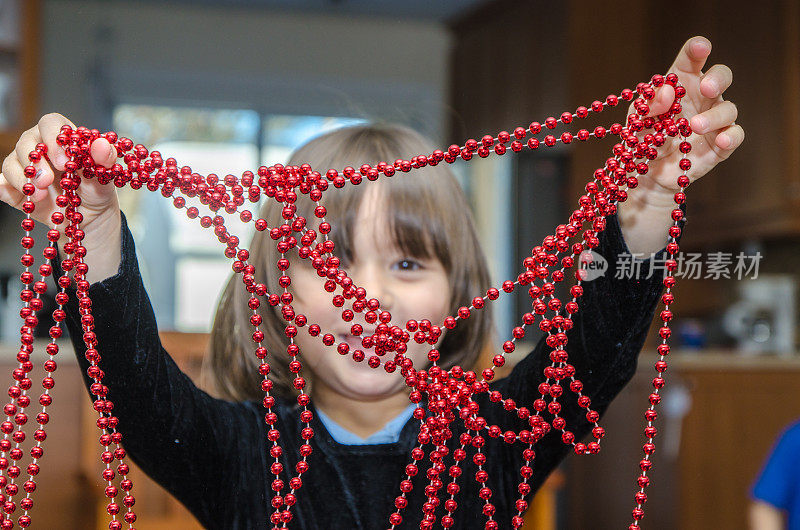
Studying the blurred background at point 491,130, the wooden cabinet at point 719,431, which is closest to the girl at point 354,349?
the blurred background at point 491,130

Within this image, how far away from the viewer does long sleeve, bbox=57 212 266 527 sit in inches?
17.9

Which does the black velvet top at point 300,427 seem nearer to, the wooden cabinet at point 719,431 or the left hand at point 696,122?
the left hand at point 696,122

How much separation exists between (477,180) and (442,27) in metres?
0.59

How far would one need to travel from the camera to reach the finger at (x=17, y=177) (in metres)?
0.42

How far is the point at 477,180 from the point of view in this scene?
3039 millimetres

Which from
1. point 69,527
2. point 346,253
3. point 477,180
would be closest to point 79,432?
point 69,527

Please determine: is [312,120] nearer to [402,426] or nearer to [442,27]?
[442,27]

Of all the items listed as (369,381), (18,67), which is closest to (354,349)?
(369,381)

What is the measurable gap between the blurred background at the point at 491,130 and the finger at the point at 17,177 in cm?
38

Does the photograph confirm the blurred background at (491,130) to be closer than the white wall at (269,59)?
Yes

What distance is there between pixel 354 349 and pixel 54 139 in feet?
0.75

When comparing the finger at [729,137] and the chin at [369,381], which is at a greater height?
the finger at [729,137]

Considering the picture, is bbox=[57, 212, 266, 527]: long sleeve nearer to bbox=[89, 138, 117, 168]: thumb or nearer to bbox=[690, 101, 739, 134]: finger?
bbox=[89, 138, 117, 168]: thumb

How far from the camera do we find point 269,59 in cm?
312
